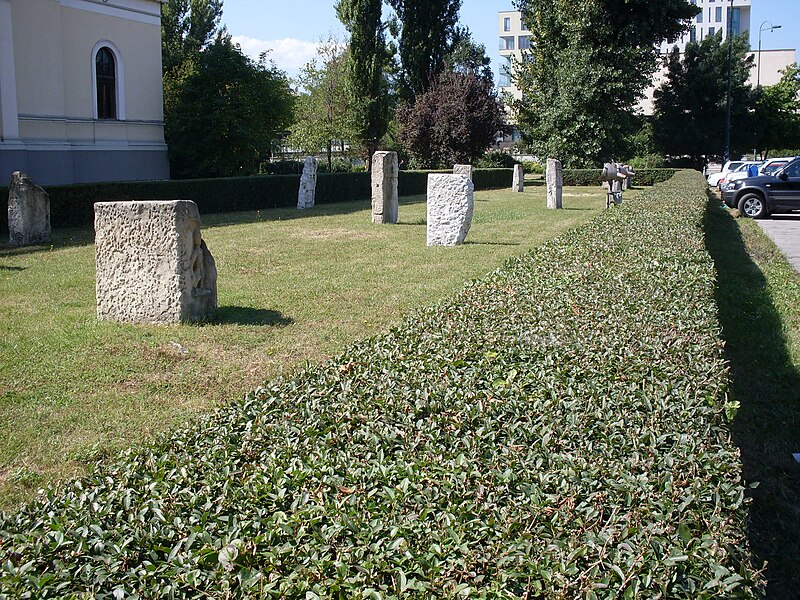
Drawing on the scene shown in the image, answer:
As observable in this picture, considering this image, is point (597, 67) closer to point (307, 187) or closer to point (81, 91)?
point (307, 187)

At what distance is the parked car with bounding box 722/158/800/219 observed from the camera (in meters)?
21.3

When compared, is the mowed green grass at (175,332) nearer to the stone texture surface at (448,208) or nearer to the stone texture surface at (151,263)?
the stone texture surface at (151,263)

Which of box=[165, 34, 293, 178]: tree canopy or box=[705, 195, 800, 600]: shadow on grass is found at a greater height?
box=[165, 34, 293, 178]: tree canopy

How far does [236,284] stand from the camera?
32.5ft

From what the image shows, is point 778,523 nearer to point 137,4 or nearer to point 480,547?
point 480,547

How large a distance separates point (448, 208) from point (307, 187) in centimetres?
1004

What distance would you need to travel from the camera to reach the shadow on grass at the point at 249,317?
24.9 ft

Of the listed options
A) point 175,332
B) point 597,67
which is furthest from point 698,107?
point 175,332

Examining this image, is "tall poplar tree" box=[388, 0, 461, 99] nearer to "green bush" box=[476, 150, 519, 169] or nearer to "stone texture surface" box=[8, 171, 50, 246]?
"green bush" box=[476, 150, 519, 169]

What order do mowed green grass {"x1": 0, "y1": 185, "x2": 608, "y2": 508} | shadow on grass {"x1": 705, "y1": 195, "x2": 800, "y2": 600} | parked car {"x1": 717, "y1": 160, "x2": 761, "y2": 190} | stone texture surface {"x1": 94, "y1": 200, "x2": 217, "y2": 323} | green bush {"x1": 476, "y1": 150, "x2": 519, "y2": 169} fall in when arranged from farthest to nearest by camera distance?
green bush {"x1": 476, "y1": 150, "x2": 519, "y2": 169} < parked car {"x1": 717, "y1": 160, "x2": 761, "y2": 190} < stone texture surface {"x1": 94, "y1": 200, "x2": 217, "y2": 323} < mowed green grass {"x1": 0, "y1": 185, "x2": 608, "y2": 508} < shadow on grass {"x1": 705, "y1": 195, "x2": 800, "y2": 600}

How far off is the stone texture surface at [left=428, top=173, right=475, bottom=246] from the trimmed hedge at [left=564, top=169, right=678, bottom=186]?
78.8ft

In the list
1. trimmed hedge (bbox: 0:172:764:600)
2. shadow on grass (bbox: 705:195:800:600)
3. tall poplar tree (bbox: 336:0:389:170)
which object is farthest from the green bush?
trimmed hedge (bbox: 0:172:764:600)

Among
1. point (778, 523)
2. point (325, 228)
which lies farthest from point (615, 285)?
point (325, 228)

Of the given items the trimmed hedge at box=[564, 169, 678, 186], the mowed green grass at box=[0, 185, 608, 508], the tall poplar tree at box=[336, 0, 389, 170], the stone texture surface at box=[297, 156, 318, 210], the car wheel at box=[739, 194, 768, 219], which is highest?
the tall poplar tree at box=[336, 0, 389, 170]
